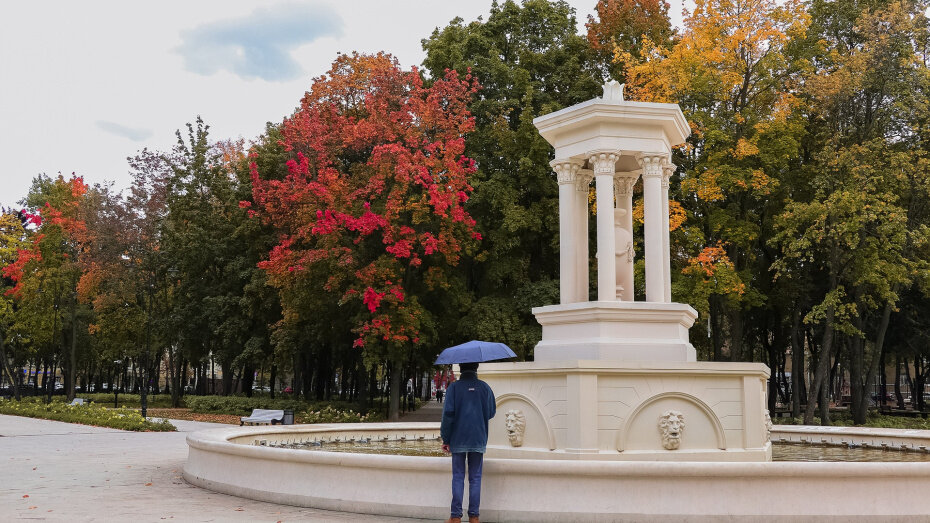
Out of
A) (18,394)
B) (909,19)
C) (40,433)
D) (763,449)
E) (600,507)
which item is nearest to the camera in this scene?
(600,507)

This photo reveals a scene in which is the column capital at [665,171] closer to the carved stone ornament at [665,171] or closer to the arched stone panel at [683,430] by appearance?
the carved stone ornament at [665,171]

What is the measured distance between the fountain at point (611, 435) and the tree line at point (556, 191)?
1303cm

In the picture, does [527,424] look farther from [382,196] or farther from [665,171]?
[382,196]

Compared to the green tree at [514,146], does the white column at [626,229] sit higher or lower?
lower

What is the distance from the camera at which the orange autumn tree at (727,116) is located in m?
27.7

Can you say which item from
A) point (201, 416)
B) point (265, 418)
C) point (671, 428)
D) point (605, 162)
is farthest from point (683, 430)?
point (201, 416)

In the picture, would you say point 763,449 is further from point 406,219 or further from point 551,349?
point 406,219

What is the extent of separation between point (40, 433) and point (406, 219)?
44.8 feet

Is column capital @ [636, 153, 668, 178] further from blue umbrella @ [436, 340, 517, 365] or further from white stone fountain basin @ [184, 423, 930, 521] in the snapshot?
white stone fountain basin @ [184, 423, 930, 521]

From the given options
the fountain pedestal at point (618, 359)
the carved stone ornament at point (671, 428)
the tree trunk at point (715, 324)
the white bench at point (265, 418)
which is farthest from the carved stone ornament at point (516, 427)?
the tree trunk at point (715, 324)

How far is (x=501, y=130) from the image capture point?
31.8 meters

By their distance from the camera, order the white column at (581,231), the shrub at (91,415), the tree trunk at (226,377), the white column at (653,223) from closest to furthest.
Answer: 1. the white column at (653,223)
2. the white column at (581,231)
3. the shrub at (91,415)
4. the tree trunk at (226,377)

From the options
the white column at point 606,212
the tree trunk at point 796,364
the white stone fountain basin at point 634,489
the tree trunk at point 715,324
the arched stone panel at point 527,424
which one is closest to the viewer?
the white stone fountain basin at point 634,489

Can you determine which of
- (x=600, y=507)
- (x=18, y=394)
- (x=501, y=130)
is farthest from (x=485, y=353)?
(x=18, y=394)
